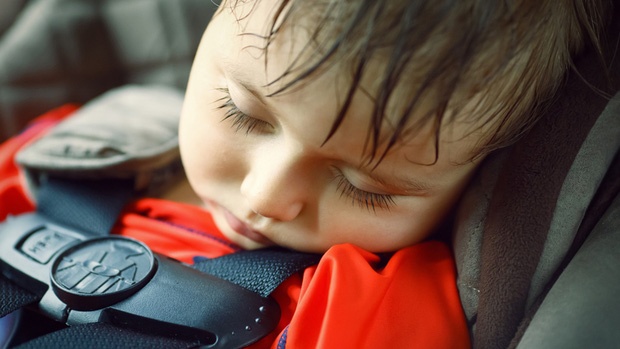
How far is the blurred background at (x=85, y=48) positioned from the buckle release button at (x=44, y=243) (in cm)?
34

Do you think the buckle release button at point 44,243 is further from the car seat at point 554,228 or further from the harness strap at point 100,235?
the car seat at point 554,228

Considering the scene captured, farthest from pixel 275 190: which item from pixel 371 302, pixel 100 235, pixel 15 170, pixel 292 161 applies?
pixel 15 170

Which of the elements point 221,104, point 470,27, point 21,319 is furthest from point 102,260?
point 470,27

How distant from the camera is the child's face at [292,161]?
57cm

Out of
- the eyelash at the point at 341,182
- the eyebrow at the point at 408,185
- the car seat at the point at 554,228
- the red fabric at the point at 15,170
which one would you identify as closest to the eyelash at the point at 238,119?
the eyelash at the point at 341,182

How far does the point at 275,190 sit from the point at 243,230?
0.12 meters

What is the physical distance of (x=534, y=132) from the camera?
67cm

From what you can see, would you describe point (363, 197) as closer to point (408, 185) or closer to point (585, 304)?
point (408, 185)

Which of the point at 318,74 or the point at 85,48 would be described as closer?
the point at 318,74

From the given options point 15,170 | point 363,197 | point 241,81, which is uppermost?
point 241,81

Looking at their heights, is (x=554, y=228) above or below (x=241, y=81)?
below

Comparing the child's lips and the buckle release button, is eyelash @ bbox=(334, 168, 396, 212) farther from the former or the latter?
the buckle release button

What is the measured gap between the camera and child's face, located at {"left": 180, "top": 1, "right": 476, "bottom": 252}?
57cm

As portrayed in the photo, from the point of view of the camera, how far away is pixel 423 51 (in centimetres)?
52
